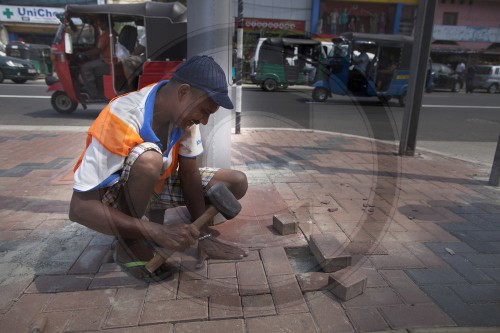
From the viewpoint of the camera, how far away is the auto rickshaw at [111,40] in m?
7.05

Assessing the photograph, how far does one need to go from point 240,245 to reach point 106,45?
6.20 metres

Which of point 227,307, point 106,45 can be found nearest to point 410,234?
point 227,307

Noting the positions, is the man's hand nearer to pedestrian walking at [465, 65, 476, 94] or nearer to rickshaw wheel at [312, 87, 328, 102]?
rickshaw wheel at [312, 87, 328, 102]

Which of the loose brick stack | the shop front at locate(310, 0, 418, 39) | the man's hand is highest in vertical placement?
the shop front at locate(310, 0, 418, 39)

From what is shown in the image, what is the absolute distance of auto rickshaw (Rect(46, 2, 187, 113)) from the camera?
23.1ft

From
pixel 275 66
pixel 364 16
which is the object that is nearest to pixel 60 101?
pixel 275 66

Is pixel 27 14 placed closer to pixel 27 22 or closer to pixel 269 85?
pixel 27 22

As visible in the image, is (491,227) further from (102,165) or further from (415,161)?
(102,165)

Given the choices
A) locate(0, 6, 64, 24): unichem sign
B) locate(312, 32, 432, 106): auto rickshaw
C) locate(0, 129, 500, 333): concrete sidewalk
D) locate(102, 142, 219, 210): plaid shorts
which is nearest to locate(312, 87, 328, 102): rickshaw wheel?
locate(312, 32, 432, 106): auto rickshaw

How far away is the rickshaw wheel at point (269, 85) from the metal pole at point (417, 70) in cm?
859

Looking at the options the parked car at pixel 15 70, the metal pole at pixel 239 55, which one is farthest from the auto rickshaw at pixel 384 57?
the parked car at pixel 15 70

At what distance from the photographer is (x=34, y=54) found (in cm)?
1788

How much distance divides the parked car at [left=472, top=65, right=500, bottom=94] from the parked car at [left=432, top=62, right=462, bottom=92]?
2.75 ft

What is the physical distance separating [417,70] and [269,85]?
29.2ft
